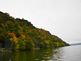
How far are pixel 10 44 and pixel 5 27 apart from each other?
113 feet

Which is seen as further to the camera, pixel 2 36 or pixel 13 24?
pixel 13 24

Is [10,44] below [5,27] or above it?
below

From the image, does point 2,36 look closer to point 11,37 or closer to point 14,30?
point 11,37

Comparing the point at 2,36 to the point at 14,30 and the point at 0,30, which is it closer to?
the point at 0,30

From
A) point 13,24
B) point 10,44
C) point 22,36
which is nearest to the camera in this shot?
point 10,44

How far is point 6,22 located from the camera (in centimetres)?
18650

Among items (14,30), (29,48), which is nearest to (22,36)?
(14,30)

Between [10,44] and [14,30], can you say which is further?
[14,30]

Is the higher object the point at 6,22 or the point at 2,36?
the point at 6,22

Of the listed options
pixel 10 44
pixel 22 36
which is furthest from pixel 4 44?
pixel 22 36

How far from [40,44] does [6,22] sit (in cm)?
2962

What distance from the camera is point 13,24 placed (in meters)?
185

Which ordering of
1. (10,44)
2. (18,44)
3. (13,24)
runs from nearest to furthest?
(10,44) → (18,44) → (13,24)

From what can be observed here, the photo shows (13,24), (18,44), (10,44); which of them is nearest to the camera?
(10,44)
